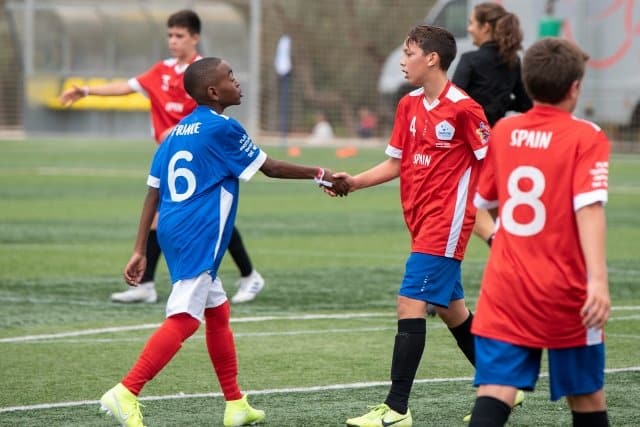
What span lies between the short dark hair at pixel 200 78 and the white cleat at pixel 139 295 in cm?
387

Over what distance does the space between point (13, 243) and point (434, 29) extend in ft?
26.2

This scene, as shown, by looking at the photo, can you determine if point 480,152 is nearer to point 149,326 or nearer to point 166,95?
point 149,326

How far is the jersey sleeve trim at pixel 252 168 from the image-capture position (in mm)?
5754

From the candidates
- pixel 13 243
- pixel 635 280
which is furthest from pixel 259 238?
pixel 635 280

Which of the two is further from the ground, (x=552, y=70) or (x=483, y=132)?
(x=552, y=70)

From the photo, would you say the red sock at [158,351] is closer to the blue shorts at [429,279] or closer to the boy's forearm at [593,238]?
the blue shorts at [429,279]

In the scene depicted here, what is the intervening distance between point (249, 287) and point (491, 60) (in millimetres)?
2571

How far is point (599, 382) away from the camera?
435 centimetres

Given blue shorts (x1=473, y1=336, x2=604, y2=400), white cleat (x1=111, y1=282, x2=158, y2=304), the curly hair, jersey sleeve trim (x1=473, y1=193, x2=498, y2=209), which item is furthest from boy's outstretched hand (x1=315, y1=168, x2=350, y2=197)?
white cleat (x1=111, y1=282, x2=158, y2=304)

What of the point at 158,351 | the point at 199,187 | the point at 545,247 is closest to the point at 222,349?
the point at 158,351

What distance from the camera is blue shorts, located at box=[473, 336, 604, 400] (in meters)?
4.30

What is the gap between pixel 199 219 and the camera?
565 centimetres

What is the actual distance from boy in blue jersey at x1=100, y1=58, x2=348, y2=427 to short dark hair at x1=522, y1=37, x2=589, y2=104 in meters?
Answer: 1.73

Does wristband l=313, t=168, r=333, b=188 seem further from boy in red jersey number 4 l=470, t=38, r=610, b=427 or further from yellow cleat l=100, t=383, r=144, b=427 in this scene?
boy in red jersey number 4 l=470, t=38, r=610, b=427
